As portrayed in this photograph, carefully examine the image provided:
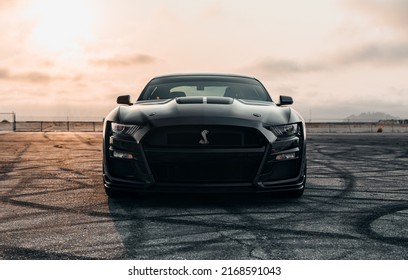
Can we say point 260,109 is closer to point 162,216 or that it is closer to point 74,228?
point 162,216

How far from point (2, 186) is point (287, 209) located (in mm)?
3651

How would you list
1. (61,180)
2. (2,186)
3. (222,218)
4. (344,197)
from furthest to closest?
1. (61,180)
2. (2,186)
3. (344,197)
4. (222,218)

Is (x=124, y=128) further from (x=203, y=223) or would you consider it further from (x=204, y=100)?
(x=203, y=223)

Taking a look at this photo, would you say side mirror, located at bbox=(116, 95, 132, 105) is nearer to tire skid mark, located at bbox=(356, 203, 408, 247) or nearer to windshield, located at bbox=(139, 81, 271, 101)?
windshield, located at bbox=(139, 81, 271, 101)

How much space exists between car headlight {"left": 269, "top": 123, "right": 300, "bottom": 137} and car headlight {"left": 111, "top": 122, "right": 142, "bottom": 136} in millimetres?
1255

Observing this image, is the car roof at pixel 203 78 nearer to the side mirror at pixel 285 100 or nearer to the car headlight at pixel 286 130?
the side mirror at pixel 285 100

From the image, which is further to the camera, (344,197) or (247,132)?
(344,197)

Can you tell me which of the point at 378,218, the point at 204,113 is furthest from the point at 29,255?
the point at 378,218

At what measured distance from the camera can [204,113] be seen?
197 inches

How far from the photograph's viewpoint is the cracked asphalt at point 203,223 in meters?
3.50

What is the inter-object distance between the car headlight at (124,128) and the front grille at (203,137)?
158 mm
